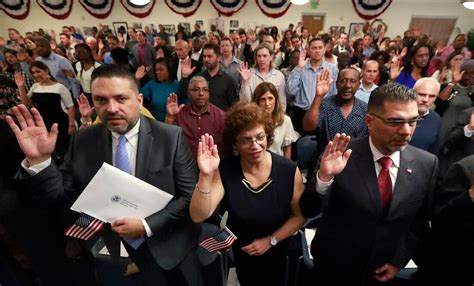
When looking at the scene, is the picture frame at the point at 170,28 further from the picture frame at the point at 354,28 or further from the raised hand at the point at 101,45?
the picture frame at the point at 354,28

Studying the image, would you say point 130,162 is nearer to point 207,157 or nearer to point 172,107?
point 207,157

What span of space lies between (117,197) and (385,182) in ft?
4.69

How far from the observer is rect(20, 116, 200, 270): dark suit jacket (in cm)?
Result: 155

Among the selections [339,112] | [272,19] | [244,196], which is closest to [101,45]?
[272,19]

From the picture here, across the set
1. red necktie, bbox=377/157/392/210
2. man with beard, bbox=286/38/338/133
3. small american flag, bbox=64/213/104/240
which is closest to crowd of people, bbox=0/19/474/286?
red necktie, bbox=377/157/392/210

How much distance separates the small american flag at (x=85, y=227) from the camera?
1.50m

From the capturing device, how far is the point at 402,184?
1500 mm

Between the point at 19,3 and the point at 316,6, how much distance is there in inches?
501

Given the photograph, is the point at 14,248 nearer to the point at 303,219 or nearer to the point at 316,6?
the point at 303,219

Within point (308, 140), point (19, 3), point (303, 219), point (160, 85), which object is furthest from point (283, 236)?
point (19, 3)

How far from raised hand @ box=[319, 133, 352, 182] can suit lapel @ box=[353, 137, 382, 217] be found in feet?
0.38

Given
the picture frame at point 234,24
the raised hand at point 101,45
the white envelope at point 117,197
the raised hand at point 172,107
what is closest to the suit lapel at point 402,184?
the white envelope at point 117,197

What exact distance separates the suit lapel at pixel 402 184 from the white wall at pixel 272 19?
1193 centimetres

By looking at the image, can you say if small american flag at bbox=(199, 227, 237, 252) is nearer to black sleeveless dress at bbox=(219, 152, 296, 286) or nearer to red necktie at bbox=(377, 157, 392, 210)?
black sleeveless dress at bbox=(219, 152, 296, 286)
